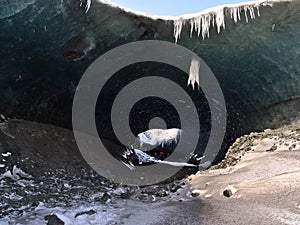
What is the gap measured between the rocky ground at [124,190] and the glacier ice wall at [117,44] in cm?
60

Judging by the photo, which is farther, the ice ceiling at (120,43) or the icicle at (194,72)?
the icicle at (194,72)

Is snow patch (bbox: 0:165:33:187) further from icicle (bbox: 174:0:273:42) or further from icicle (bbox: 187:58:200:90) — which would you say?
icicle (bbox: 187:58:200:90)

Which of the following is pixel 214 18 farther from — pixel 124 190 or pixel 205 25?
pixel 124 190

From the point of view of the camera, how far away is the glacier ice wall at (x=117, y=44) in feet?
16.8

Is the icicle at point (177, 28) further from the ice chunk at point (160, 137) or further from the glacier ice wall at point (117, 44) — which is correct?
the ice chunk at point (160, 137)

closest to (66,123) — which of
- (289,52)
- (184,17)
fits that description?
(184,17)

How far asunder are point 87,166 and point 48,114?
1.41 metres

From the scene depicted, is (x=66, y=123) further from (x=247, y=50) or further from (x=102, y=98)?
(x=247, y=50)

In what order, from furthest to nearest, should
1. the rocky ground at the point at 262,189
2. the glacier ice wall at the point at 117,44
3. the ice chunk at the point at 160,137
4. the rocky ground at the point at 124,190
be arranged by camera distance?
the ice chunk at the point at 160,137 → the glacier ice wall at the point at 117,44 → the rocky ground at the point at 124,190 → the rocky ground at the point at 262,189

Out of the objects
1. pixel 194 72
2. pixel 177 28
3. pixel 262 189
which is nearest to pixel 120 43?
pixel 177 28

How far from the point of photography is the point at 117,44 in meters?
5.77

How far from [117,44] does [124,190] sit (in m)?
2.43

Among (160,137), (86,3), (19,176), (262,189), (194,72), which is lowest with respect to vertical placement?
(160,137)

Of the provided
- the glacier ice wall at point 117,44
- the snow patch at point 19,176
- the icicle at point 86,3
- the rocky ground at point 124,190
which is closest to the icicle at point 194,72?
the glacier ice wall at point 117,44
